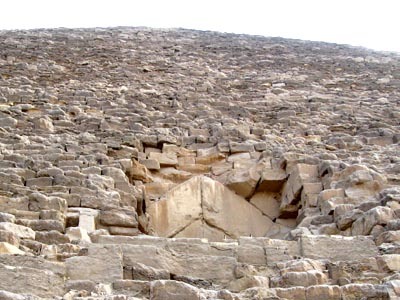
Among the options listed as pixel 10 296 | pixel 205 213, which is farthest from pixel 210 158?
pixel 10 296

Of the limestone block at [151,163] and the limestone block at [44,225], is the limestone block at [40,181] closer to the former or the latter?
the limestone block at [44,225]

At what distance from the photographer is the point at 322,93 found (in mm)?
10688

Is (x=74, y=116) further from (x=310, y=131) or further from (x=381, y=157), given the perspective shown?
(x=381, y=157)

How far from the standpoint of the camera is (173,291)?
12.3ft

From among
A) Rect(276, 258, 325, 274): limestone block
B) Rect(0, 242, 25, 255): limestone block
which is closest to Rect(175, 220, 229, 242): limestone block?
Rect(276, 258, 325, 274): limestone block

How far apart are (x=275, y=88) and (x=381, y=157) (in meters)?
4.11

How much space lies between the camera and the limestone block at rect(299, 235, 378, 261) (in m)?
4.64

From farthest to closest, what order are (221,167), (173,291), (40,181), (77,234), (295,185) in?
1. (221,167)
2. (295,185)
3. (40,181)
4. (77,234)
5. (173,291)

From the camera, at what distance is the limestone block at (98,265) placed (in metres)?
4.01

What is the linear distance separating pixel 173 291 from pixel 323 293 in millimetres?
710

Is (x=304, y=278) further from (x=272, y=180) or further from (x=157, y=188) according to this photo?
(x=157, y=188)

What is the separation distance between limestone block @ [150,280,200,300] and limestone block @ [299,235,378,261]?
1086 mm

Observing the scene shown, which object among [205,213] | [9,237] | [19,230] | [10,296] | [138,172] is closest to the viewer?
[10,296]

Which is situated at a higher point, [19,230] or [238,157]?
[238,157]
